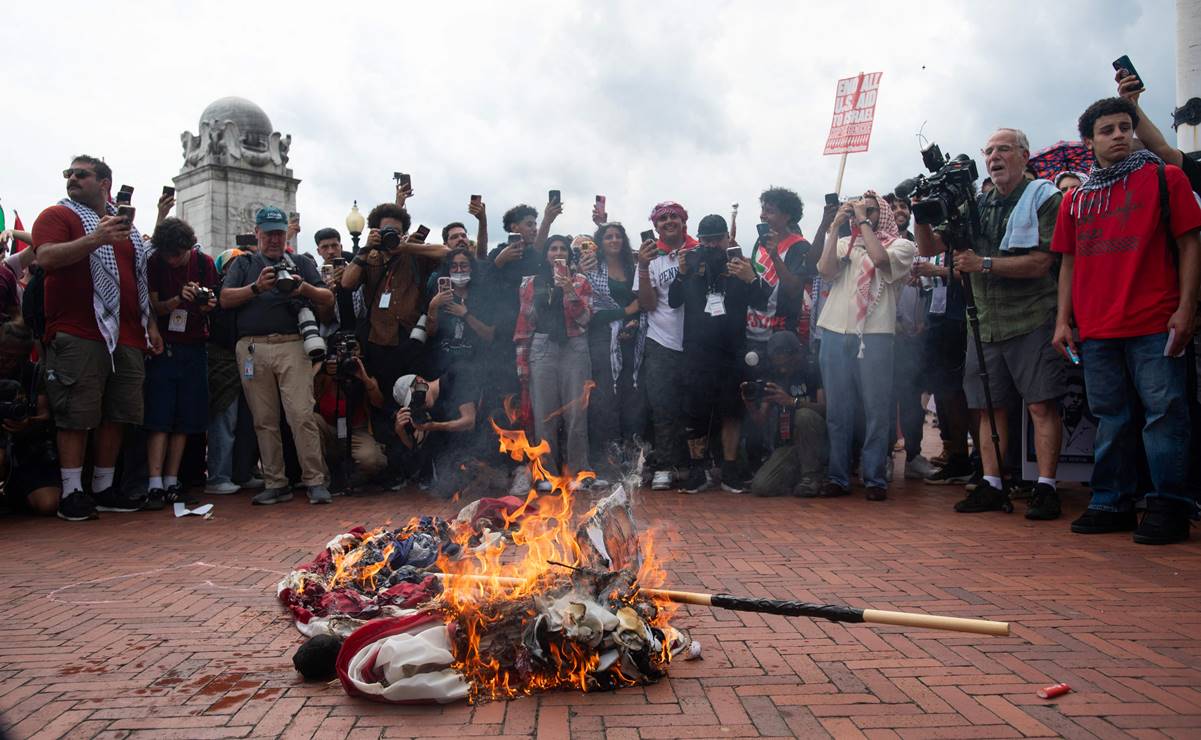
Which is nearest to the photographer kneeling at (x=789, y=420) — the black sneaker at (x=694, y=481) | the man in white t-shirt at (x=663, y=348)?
the black sneaker at (x=694, y=481)

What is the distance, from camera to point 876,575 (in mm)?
4117

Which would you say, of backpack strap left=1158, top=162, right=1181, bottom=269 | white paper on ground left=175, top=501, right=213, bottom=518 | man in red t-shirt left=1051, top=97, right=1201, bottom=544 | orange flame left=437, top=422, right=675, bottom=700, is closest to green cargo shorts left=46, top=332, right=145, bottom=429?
white paper on ground left=175, top=501, right=213, bottom=518

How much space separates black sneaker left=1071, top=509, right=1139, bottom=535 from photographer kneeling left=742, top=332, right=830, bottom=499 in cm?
207

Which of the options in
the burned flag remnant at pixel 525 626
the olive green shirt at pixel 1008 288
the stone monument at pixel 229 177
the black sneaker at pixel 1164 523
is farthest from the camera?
the stone monument at pixel 229 177

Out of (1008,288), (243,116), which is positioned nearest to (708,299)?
(1008,288)

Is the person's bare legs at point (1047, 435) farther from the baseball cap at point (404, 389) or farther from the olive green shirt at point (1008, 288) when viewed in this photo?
the baseball cap at point (404, 389)

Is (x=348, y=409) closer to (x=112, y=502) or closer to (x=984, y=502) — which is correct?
(x=112, y=502)

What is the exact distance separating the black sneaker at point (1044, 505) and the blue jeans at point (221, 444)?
20.7 ft

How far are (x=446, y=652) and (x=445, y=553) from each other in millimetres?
1132

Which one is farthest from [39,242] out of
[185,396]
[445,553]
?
[445,553]

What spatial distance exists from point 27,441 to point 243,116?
568 inches

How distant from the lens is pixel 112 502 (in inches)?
256

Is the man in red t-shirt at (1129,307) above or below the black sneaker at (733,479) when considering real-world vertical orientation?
above

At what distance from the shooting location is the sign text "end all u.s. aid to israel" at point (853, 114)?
7375 mm
